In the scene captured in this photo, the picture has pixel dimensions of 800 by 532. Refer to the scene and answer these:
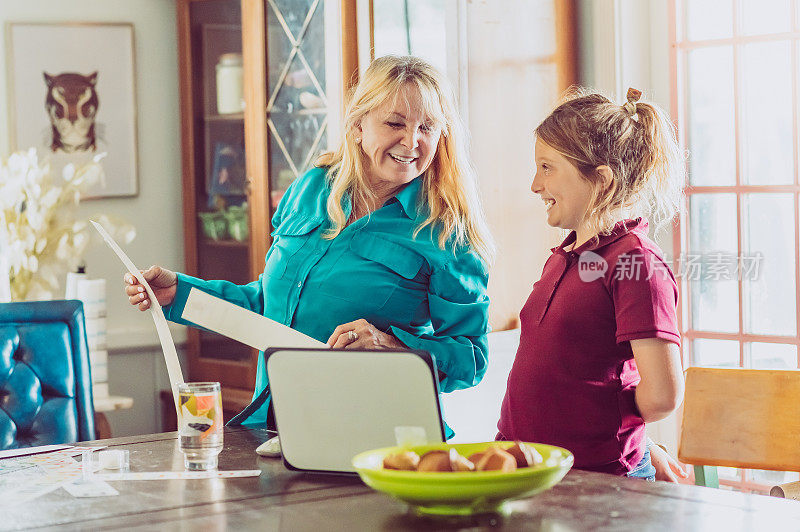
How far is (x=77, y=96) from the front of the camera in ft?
13.1

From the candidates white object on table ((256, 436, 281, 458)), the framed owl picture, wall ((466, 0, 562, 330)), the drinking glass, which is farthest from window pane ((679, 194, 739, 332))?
the framed owl picture

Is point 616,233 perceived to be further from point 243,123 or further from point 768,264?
point 243,123

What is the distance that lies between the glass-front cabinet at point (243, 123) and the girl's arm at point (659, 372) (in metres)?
1.81

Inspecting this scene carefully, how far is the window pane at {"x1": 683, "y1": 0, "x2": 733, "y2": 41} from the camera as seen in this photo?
301 cm

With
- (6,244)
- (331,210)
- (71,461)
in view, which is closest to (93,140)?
(6,244)

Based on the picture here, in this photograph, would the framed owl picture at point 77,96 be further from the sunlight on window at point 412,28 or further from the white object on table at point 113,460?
the white object on table at point 113,460

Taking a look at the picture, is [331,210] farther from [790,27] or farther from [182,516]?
[790,27]

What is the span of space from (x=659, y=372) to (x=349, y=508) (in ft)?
2.05

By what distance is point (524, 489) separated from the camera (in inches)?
47.4

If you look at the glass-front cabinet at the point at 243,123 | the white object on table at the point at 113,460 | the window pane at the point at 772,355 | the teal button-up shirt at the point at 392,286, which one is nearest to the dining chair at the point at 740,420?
the teal button-up shirt at the point at 392,286

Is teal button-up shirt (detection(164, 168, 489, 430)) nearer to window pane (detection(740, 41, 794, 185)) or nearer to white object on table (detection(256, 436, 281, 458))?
white object on table (detection(256, 436, 281, 458))

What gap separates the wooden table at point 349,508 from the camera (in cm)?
122

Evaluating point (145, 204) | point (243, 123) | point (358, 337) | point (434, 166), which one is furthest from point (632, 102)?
point (145, 204)

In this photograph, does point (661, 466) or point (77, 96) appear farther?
point (77, 96)
